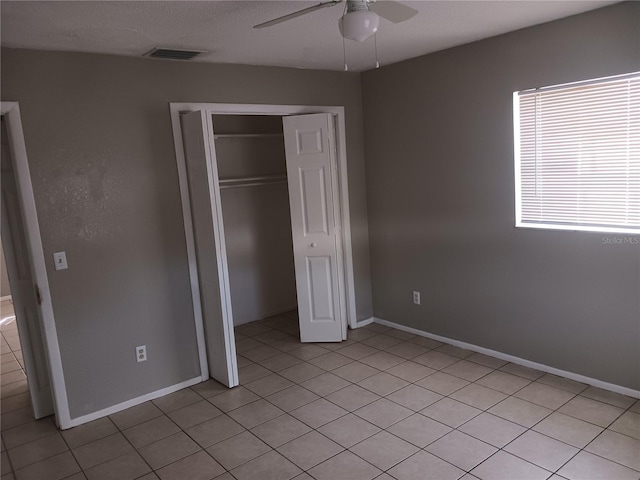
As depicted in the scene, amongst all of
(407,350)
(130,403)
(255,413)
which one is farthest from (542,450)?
(130,403)

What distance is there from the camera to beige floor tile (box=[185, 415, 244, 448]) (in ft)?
9.68

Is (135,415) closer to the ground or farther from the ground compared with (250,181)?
closer to the ground

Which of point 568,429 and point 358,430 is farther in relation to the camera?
point 358,430

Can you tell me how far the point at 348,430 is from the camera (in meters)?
2.95

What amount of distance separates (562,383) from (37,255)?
11.3 feet

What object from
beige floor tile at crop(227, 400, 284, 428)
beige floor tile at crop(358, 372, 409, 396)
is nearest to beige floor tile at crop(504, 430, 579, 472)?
beige floor tile at crop(358, 372, 409, 396)

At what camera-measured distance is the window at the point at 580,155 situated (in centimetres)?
293

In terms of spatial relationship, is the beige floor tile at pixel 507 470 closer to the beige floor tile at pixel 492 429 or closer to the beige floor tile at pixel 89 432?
the beige floor tile at pixel 492 429

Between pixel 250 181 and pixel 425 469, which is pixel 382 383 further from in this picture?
pixel 250 181

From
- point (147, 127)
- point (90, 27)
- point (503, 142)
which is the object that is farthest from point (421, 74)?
point (90, 27)

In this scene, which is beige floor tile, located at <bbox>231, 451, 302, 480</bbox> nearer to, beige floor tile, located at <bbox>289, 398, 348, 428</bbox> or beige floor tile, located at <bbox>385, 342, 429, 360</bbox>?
beige floor tile, located at <bbox>289, 398, 348, 428</bbox>

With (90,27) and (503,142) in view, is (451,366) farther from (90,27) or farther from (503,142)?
(90,27)

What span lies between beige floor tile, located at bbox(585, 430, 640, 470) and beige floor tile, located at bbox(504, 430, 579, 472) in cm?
12

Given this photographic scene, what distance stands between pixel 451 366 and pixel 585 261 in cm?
121
